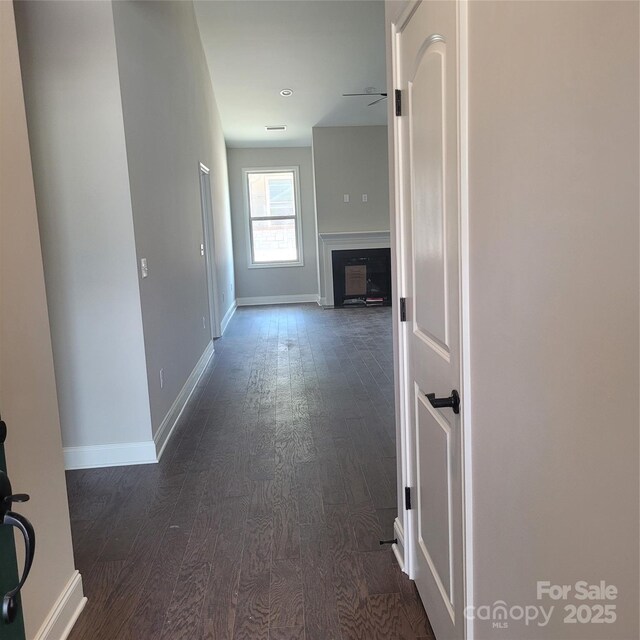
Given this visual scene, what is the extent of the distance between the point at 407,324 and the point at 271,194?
8064 mm

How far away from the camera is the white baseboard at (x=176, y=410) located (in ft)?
10.8

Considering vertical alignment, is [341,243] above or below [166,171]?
below

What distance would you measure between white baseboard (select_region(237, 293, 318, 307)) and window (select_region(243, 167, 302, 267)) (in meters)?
0.58

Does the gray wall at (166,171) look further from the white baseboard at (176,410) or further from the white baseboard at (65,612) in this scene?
the white baseboard at (65,612)

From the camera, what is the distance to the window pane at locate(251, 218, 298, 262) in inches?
379

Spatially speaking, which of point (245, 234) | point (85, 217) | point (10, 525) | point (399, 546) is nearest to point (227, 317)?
point (245, 234)

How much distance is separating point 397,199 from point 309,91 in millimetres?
6016

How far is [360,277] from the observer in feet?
29.3

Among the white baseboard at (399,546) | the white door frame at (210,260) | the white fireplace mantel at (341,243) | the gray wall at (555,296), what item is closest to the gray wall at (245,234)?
the white fireplace mantel at (341,243)

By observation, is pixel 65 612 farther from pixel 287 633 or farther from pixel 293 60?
pixel 293 60

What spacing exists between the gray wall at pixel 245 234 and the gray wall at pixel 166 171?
3.30 metres

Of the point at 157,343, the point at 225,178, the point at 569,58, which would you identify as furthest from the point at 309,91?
the point at 569,58

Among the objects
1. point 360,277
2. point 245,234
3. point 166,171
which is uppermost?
point 166,171

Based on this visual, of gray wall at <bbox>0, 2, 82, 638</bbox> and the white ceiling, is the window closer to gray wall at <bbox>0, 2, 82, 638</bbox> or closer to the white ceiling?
the white ceiling
